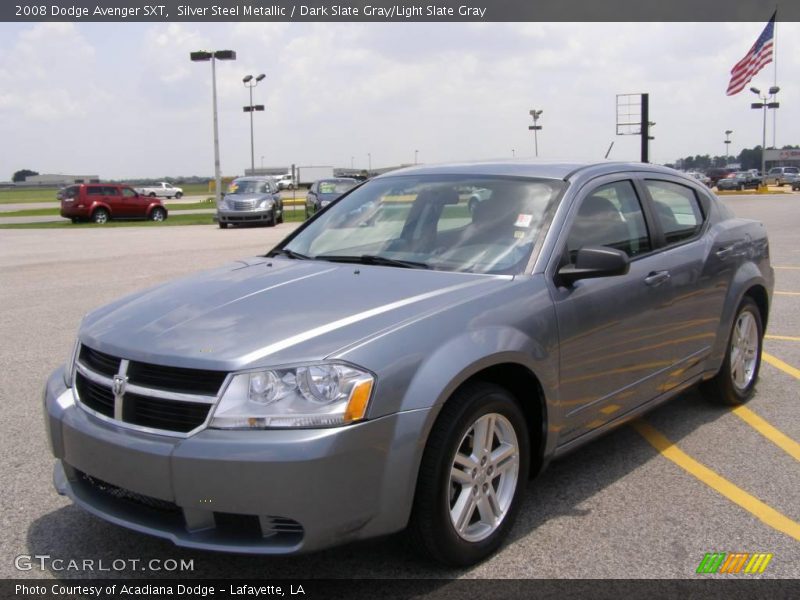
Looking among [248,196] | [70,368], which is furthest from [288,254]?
[248,196]

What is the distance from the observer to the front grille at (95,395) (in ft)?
10.6

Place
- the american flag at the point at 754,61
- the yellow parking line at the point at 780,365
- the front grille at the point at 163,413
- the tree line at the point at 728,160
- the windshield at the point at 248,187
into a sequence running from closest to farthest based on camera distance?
1. the front grille at the point at 163,413
2. the yellow parking line at the point at 780,365
3. the windshield at the point at 248,187
4. the american flag at the point at 754,61
5. the tree line at the point at 728,160

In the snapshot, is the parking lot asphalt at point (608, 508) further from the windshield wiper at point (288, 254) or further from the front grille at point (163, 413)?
the windshield wiper at point (288, 254)

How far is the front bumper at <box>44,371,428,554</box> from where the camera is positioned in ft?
9.30

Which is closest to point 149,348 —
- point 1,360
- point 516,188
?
point 516,188

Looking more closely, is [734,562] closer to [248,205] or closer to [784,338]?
[784,338]

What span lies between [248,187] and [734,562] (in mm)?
26165

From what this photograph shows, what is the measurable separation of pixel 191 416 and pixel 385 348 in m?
0.73

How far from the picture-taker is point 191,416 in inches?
117

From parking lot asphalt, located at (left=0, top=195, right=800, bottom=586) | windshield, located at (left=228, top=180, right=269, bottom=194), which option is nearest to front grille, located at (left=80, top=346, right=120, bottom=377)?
parking lot asphalt, located at (left=0, top=195, right=800, bottom=586)

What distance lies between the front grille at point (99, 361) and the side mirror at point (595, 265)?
2.01 meters

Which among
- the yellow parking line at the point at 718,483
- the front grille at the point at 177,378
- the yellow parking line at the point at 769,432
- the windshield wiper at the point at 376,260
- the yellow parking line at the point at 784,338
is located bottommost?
the yellow parking line at the point at 718,483

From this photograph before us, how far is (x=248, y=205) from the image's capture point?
2727 cm

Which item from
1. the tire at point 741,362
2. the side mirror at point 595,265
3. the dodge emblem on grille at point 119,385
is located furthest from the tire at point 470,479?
the tire at point 741,362
